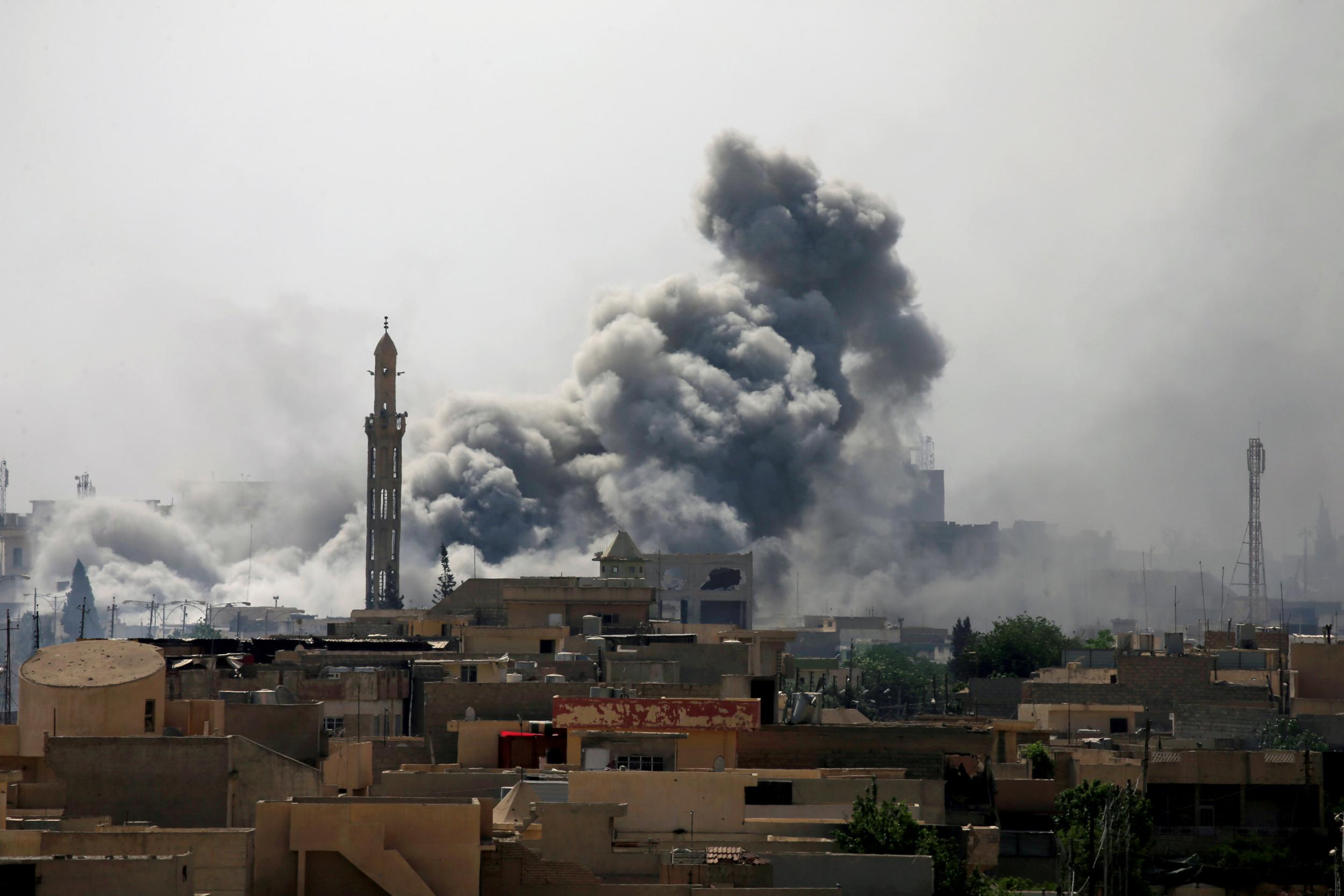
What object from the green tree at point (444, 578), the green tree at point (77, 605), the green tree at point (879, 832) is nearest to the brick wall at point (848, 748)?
the green tree at point (879, 832)

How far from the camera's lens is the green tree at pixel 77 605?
126000 millimetres

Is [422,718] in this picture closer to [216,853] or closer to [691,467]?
[216,853]

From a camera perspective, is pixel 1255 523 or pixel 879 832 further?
pixel 1255 523

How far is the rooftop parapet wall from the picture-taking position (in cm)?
2653

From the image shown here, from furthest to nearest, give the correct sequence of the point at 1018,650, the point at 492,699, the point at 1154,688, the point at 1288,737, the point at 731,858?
the point at 1018,650, the point at 1154,688, the point at 1288,737, the point at 492,699, the point at 731,858

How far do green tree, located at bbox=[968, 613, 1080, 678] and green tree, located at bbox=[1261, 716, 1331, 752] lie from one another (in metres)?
29.6

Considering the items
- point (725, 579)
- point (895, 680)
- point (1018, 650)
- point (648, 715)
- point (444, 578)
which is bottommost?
point (648, 715)

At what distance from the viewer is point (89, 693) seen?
898 inches

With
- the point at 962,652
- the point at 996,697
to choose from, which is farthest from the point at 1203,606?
the point at 996,697

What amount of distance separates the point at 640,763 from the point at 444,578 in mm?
63863

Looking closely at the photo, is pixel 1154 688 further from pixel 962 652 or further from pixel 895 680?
pixel 962 652

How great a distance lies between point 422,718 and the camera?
3522 cm

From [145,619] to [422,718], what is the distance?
4244 inches

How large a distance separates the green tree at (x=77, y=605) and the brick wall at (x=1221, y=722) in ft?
282
